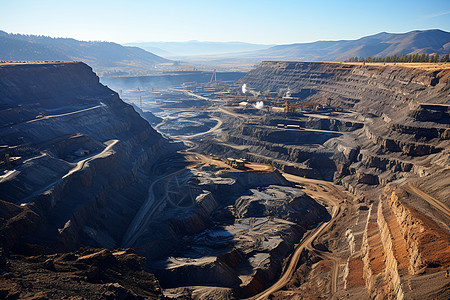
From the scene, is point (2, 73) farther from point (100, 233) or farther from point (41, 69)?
point (100, 233)

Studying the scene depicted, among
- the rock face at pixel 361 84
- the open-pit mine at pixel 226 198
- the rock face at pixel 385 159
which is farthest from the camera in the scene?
the rock face at pixel 361 84

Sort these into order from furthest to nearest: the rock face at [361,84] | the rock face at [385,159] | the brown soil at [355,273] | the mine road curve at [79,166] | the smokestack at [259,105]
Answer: the smokestack at [259,105]
the rock face at [361,84]
the mine road curve at [79,166]
the brown soil at [355,273]
the rock face at [385,159]

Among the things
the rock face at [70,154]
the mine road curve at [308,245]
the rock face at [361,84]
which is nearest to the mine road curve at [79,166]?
the rock face at [70,154]

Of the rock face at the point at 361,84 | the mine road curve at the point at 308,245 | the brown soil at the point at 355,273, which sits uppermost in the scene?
the rock face at the point at 361,84

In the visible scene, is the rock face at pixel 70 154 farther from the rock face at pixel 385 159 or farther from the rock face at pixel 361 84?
the rock face at pixel 361 84

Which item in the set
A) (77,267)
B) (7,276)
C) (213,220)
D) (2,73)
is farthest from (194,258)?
(2,73)

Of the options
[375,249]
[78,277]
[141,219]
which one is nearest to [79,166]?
[141,219]

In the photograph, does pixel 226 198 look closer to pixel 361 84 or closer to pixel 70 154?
pixel 70 154

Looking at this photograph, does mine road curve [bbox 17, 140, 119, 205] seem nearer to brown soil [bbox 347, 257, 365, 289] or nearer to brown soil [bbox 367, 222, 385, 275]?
brown soil [bbox 347, 257, 365, 289]
